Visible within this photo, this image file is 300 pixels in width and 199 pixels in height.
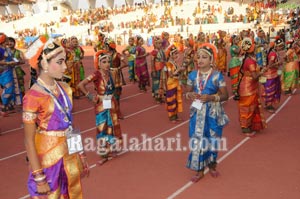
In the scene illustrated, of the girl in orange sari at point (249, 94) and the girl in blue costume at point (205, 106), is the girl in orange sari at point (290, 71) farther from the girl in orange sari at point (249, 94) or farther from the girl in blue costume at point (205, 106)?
the girl in blue costume at point (205, 106)

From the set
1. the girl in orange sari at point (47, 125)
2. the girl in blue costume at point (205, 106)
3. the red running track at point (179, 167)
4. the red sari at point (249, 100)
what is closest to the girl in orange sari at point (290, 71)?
the red running track at point (179, 167)

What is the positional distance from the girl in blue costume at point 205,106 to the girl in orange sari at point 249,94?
215 centimetres

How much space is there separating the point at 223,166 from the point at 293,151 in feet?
4.95

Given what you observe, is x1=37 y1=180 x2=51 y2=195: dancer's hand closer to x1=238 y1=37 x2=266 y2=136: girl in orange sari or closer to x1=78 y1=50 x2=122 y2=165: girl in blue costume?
x1=78 y1=50 x2=122 y2=165: girl in blue costume

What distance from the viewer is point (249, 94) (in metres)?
7.36

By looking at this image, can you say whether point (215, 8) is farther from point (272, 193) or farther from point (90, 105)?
point (272, 193)

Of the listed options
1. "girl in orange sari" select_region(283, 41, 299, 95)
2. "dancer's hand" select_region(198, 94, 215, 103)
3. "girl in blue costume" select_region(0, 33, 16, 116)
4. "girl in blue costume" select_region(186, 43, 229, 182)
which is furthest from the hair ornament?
"girl in orange sari" select_region(283, 41, 299, 95)

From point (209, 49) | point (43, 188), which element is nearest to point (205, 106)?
point (209, 49)

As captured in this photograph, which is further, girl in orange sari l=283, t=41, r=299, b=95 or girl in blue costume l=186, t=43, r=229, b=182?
girl in orange sari l=283, t=41, r=299, b=95

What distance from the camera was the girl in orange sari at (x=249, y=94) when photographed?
23.4ft

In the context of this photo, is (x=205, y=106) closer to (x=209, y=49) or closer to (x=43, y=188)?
(x=209, y=49)

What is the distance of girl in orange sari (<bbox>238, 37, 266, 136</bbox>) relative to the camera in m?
7.12

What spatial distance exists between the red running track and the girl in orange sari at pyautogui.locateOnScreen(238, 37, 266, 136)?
0.28 metres

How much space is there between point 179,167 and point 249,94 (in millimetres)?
2299
